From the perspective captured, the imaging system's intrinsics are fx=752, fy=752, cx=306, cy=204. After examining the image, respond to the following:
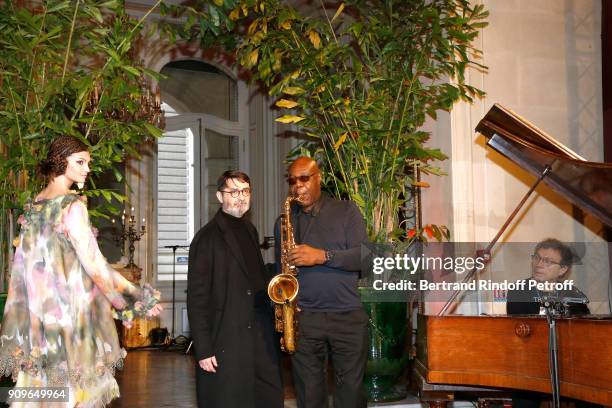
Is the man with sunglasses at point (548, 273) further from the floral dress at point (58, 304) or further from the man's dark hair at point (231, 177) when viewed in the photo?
the floral dress at point (58, 304)

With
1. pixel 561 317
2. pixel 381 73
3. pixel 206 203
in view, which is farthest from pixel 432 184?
pixel 206 203

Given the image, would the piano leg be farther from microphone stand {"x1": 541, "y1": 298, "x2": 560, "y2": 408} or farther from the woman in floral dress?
the woman in floral dress

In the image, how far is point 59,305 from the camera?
2838mm

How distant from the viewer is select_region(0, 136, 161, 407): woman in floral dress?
2836 mm

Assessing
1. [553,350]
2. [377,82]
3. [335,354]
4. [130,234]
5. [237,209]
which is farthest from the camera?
[130,234]

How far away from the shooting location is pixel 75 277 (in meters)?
2.86

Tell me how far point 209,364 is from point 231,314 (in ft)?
0.83

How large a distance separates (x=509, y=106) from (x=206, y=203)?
646 centimetres

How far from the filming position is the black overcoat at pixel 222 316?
11.4 ft

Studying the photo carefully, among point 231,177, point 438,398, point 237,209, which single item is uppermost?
point 231,177

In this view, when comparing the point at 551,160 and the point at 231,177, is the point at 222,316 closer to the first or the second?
the point at 231,177

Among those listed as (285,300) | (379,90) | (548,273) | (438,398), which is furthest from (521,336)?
(379,90)

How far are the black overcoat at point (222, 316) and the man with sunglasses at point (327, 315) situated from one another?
0.25 metres

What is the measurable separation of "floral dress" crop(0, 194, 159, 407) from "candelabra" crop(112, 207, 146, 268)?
7074 mm
